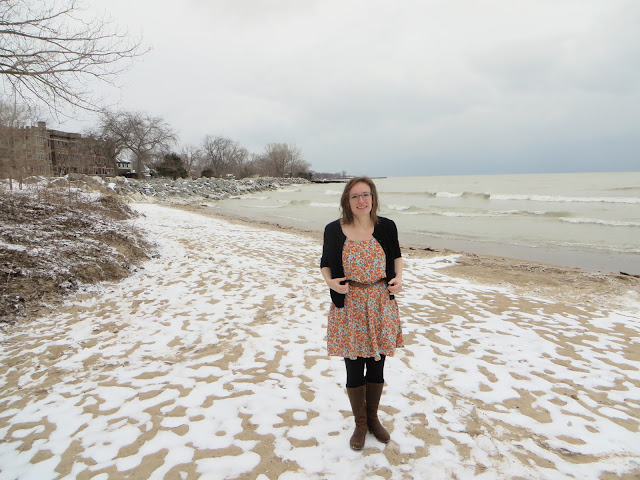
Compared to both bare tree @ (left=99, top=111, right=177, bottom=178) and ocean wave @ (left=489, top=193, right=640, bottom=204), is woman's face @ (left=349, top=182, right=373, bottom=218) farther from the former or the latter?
bare tree @ (left=99, top=111, right=177, bottom=178)

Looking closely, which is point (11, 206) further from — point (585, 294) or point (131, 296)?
point (585, 294)

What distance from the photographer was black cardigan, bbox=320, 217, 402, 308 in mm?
2404

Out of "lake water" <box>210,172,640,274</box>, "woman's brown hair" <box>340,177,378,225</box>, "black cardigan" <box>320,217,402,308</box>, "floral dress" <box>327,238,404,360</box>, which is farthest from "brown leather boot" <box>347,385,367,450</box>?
"lake water" <box>210,172,640,274</box>

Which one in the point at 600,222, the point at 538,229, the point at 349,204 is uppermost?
the point at 349,204

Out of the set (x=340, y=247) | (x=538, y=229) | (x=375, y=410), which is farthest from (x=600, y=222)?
(x=340, y=247)

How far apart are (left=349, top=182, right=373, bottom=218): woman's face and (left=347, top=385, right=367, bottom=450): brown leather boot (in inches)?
51.6

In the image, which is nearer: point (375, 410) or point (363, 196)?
point (363, 196)

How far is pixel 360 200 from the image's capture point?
7.88ft

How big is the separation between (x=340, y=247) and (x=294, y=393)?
1.74 metres

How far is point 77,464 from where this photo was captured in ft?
7.86

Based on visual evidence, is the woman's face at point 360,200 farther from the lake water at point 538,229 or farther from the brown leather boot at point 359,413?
the lake water at point 538,229

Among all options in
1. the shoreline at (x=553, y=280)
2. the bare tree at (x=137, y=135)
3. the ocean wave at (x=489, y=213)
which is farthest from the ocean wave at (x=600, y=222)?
the bare tree at (x=137, y=135)

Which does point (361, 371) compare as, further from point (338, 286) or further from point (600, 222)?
point (600, 222)

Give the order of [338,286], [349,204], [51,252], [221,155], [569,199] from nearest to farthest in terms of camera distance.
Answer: [338,286], [349,204], [51,252], [569,199], [221,155]
